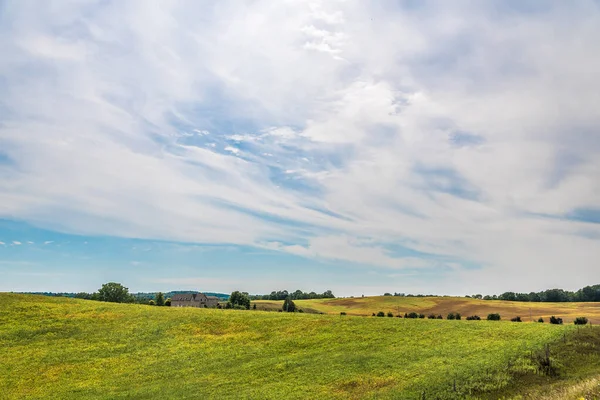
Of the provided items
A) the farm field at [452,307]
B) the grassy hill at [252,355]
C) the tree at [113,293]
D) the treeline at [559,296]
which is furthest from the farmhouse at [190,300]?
the treeline at [559,296]

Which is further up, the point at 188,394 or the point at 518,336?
the point at 518,336

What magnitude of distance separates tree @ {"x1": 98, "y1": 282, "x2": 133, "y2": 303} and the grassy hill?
251ft

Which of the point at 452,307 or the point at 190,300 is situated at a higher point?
the point at 190,300

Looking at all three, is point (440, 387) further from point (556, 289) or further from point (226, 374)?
point (556, 289)

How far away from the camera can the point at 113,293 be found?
13975cm

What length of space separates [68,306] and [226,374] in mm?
43906

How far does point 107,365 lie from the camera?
43938mm

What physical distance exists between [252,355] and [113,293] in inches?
4459

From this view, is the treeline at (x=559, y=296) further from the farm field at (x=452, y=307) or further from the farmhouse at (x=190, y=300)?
the farmhouse at (x=190, y=300)

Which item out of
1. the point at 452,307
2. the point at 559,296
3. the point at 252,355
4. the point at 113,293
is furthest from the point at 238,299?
the point at 559,296

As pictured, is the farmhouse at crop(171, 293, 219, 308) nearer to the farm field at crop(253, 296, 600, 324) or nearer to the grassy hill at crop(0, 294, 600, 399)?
the farm field at crop(253, 296, 600, 324)

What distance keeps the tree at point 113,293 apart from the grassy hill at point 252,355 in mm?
76598

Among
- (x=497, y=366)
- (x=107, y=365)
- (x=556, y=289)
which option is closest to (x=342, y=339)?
(x=497, y=366)

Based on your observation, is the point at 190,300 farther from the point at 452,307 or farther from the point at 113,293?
the point at 452,307
